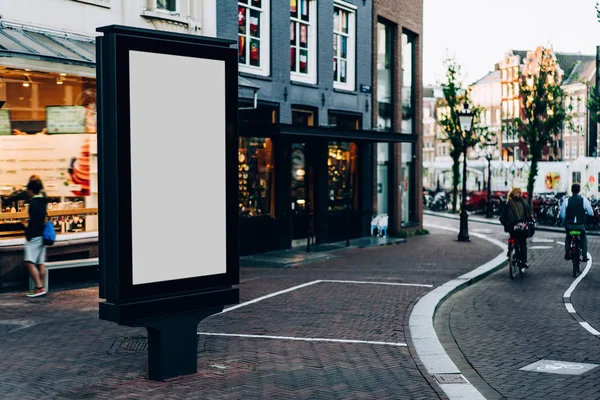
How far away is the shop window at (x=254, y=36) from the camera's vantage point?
65.4 ft

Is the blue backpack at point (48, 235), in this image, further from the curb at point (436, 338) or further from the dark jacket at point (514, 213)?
the dark jacket at point (514, 213)

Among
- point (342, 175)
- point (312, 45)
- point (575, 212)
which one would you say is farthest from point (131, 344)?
point (342, 175)

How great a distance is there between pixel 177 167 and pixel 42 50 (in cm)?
674

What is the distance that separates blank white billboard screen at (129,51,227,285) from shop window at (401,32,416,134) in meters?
21.9

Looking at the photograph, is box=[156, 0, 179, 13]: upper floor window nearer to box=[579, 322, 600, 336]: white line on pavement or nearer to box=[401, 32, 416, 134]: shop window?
box=[579, 322, 600, 336]: white line on pavement

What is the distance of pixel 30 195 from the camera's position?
13.0m

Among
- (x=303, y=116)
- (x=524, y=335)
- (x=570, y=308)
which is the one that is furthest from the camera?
(x=303, y=116)

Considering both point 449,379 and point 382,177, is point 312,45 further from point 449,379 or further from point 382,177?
point 449,379

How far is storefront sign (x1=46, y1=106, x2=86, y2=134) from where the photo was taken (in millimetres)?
14641

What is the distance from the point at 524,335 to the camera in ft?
33.3

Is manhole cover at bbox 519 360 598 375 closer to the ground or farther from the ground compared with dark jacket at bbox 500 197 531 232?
closer to the ground

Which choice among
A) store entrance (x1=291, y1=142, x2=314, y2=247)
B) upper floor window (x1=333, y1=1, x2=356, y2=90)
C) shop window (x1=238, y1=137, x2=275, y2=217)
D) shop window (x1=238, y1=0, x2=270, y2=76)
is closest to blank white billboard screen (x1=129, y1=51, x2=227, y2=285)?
shop window (x1=238, y1=137, x2=275, y2=217)

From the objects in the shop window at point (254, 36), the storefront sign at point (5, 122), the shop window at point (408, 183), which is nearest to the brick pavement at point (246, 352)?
the storefront sign at point (5, 122)

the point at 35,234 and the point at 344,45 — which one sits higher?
the point at 344,45
